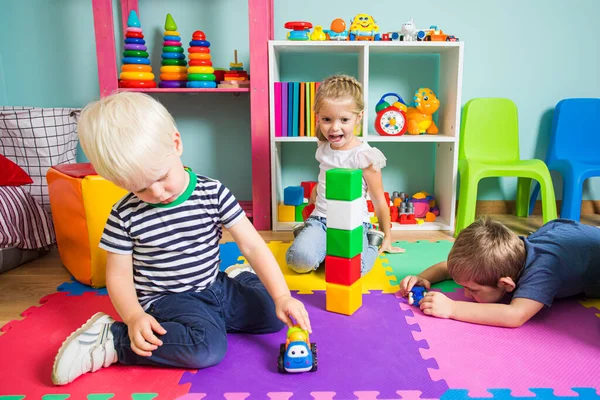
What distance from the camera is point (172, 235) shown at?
1.06 m

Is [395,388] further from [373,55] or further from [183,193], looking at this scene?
[373,55]

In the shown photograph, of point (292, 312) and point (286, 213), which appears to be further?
point (286, 213)

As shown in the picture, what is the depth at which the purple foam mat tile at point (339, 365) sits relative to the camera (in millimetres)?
969

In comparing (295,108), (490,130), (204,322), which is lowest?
(204,322)

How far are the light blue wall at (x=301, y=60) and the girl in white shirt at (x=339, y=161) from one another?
718 millimetres

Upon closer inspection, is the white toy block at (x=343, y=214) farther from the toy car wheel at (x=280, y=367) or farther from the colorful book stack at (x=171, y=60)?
the colorful book stack at (x=171, y=60)

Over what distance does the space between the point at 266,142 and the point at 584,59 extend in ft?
5.82

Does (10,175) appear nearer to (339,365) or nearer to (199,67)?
(199,67)

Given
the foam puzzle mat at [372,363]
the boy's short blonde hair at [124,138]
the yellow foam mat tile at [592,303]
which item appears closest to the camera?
the boy's short blonde hair at [124,138]

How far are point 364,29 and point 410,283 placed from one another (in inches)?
50.8

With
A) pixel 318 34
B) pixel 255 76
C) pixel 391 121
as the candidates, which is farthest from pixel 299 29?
pixel 391 121

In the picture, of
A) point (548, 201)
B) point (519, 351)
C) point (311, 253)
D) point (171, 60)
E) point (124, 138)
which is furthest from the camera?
point (171, 60)

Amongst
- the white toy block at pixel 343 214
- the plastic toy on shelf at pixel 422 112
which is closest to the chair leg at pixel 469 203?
the plastic toy on shelf at pixel 422 112

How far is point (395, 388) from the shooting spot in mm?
964
